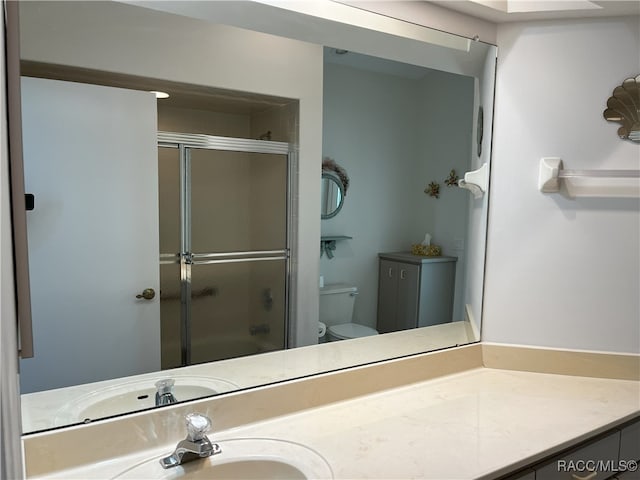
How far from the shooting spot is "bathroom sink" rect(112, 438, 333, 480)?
937 mm

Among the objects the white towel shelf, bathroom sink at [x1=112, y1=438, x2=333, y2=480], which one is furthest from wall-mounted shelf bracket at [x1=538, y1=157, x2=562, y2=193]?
bathroom sink at [x1=112, y1=438, x2=333, y2=480]

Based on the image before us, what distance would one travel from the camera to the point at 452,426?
1140 millimetres

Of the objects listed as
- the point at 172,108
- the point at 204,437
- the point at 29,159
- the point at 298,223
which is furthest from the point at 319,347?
the point at 29,159

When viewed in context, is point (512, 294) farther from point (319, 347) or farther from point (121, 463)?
point (121, 463)

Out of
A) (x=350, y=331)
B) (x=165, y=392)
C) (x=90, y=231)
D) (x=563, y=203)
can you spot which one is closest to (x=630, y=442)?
(x=563, y=203)

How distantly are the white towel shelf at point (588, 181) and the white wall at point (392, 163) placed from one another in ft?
0.96

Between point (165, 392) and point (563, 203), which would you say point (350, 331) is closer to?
point (165, 392)

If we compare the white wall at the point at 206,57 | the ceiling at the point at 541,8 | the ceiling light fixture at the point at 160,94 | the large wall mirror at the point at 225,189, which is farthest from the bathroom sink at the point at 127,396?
the ceiling at the point at 541,8

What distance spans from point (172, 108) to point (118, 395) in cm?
76

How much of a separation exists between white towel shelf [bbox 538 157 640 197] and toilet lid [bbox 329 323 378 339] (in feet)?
2.52

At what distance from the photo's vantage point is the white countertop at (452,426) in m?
0.97

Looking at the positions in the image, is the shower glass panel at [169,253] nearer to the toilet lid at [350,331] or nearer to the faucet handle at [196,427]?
the faucet handle at [196,427]

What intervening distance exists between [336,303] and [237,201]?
19.3 inches
